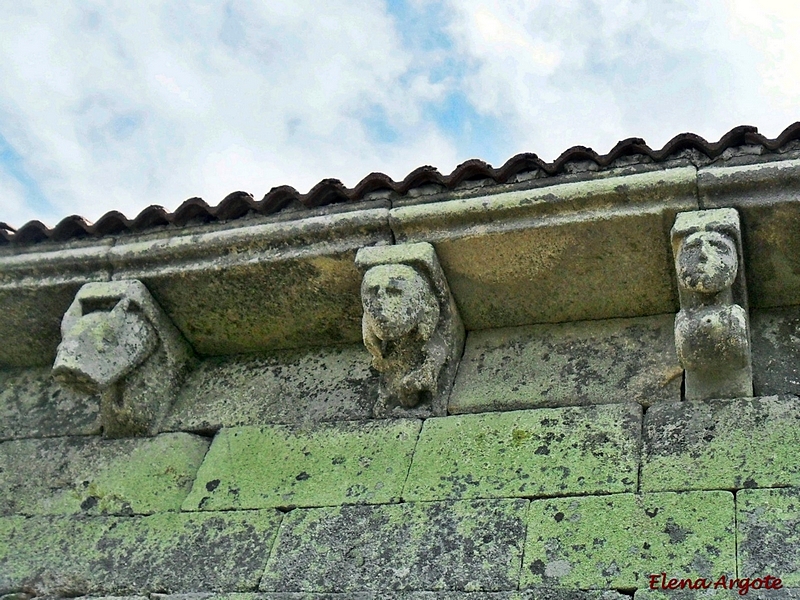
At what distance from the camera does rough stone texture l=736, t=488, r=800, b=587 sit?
299 cm

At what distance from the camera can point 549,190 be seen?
411 centimetres

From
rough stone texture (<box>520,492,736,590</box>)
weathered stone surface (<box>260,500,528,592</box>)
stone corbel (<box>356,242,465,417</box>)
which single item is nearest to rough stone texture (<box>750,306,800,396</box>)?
rough stone texture (<box>520,492,736,590</box>)

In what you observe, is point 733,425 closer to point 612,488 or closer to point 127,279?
point 612,488

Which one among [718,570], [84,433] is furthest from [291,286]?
[718,570]

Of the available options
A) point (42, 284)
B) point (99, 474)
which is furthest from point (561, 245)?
point (42, 284)

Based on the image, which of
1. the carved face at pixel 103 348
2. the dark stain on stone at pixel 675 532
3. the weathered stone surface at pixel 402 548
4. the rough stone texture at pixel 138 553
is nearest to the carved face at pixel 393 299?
the weathered stone surface at pixel 402 548

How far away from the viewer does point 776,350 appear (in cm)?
389

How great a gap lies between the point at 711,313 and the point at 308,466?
1.79 meters

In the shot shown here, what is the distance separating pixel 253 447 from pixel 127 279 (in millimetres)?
1132

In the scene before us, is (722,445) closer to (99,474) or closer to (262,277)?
(262,277)

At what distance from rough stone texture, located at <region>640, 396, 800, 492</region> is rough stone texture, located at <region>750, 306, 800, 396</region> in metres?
0.15

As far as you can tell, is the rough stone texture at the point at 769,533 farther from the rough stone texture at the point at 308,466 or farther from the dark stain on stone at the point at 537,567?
the rough stone texture at the point at 308,466

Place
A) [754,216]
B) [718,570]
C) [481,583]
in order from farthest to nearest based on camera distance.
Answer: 1. [754,216]
2. [481,583]
3. [718,570]

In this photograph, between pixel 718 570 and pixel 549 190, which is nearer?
pixel 718 570
